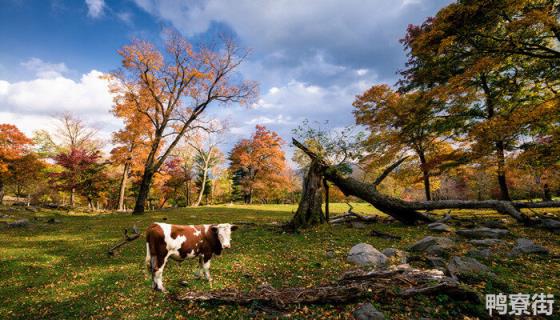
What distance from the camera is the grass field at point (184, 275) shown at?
5500 mm

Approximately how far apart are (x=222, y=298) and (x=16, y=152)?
4514 cm

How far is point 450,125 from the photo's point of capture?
20422mm

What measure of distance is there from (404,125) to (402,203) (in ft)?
37.3

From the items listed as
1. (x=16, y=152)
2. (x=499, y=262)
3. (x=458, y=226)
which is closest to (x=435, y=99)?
(x=458, y=226)

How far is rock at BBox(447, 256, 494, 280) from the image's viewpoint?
263 inches

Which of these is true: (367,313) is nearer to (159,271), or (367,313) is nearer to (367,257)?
(367,257)

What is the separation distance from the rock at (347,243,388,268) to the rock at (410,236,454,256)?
2.27 meters

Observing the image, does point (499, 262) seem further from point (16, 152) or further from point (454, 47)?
point (16, 152)

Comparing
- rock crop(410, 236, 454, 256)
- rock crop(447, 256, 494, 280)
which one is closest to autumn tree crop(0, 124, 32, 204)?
rock crop(410, 236, 454, 256)

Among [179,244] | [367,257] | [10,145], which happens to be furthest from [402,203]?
[10,145]

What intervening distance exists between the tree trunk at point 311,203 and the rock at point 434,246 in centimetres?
749

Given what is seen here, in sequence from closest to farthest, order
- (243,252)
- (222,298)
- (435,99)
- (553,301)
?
1. (553,301)
2. (222,298)
3. (243,252)
4. (435,99)

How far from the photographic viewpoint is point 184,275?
7.98 metres

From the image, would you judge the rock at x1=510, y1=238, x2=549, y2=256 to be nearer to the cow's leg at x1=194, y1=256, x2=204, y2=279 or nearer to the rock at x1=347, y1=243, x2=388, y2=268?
the rock at x1=347, y1=243, x2=388, y2=268
